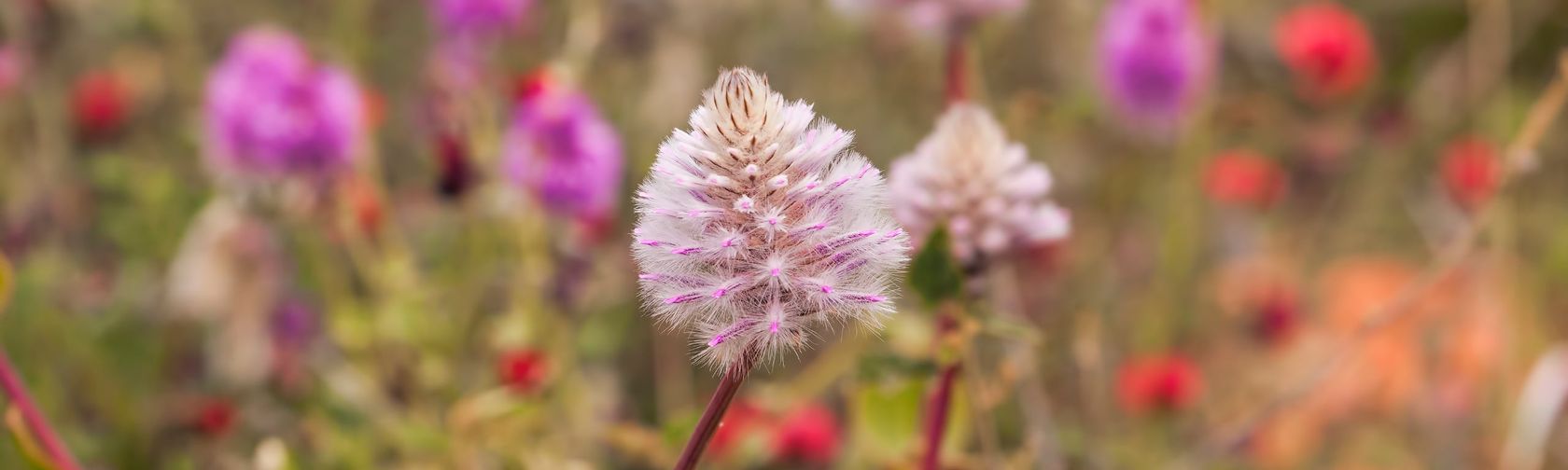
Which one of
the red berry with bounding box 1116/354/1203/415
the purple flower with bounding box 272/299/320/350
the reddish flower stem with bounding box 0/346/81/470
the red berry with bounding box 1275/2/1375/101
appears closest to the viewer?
the reddish flower stem with bounding box 0/346/81/470

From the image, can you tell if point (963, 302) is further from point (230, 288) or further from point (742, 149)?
point (230, 288)

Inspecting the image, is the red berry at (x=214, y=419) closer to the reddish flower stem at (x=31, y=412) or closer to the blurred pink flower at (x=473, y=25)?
the blurred pink flower at (x=473, y=25)

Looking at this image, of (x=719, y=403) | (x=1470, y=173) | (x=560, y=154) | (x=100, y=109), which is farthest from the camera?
(x=100, y=109)

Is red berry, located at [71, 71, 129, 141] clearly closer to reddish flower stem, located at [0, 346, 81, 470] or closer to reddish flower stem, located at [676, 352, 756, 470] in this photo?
reddish flower stem, located at [0, 346, 81, 470]

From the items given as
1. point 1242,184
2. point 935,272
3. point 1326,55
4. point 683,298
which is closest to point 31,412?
point 683,298

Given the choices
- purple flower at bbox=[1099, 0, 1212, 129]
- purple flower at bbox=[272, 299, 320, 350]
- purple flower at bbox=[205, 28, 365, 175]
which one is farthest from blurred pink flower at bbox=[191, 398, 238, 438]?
purple flower at bbox=[1099, 0, 1212, 129]

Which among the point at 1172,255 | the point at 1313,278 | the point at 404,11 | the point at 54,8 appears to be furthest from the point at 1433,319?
the point at 404,11

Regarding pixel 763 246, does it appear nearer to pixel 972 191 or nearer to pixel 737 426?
pixel 972 191

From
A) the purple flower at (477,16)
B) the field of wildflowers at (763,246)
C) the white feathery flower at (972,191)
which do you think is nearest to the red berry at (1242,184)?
the field of wildflowers at (763,246)
